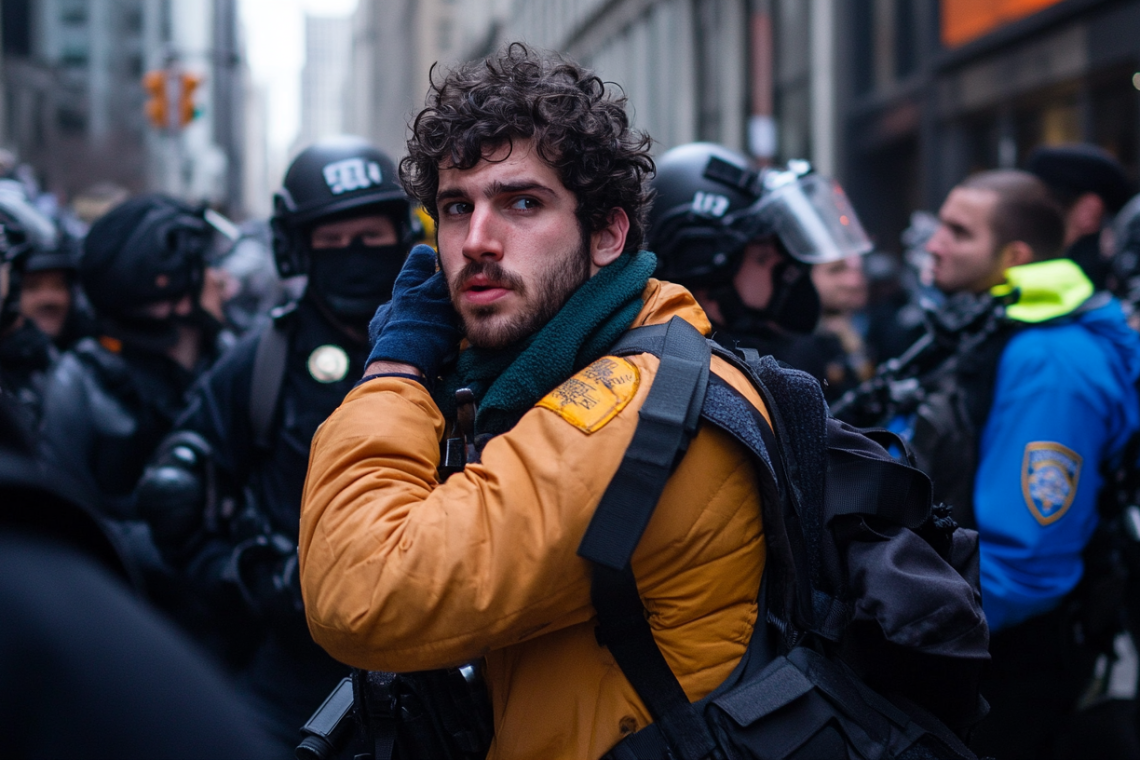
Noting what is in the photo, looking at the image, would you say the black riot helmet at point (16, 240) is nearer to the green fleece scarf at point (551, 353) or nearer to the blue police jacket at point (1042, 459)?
the green fleece scarf at point (551, 353)

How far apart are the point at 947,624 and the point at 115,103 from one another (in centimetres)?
4843

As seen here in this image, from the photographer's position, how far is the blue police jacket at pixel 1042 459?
301 centimetres

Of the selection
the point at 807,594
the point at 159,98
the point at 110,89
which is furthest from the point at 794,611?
the point at 110,89

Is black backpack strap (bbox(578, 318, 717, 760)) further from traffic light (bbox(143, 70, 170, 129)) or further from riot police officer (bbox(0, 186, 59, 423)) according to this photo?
traffic light (bbox(143, 70, 170, 129))

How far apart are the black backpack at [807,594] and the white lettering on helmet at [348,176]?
1.85 m

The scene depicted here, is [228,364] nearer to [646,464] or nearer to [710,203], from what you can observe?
[710,203]

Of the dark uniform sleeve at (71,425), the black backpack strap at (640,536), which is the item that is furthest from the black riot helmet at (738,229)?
the dark uniform sleeve at (71,425)

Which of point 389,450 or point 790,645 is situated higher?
point 389,450

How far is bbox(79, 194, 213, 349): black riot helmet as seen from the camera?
14.5 feet

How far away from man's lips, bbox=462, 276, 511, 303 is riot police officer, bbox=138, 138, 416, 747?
1346mm

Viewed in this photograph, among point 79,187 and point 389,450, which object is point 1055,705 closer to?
point 389,450

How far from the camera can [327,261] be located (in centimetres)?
342

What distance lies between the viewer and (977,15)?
1208 centimetres

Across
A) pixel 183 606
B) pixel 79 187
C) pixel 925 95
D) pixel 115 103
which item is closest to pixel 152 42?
pixel 115 103
